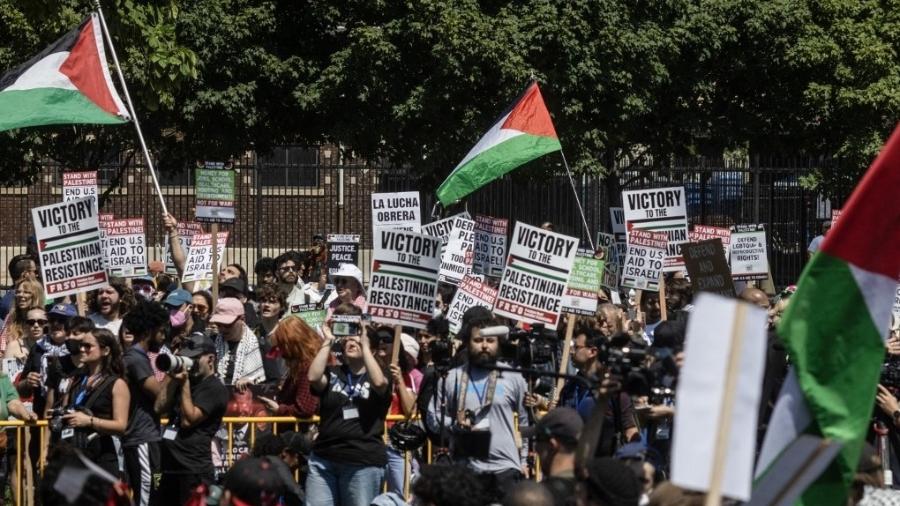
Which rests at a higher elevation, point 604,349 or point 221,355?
point 604,349

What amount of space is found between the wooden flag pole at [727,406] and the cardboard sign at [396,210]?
1263 cm

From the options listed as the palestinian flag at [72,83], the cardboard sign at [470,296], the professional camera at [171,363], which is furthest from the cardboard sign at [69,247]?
the professional camera at [171,363]

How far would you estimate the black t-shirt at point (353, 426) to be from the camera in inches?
376

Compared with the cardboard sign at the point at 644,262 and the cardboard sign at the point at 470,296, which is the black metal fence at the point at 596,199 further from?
the cardboard sign at the point at 470,296

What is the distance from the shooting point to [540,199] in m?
28.7

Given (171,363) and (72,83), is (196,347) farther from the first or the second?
(72,83)

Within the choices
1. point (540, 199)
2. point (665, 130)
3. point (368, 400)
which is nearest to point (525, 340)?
point (368, 400)

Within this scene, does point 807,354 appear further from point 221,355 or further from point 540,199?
point 540,199

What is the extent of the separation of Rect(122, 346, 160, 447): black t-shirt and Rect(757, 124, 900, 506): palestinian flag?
481cm

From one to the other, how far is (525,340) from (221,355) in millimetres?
3846

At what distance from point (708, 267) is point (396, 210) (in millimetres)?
4054

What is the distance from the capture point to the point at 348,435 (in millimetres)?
9570

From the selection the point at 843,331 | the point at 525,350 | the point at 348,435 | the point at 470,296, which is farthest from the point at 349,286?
the point at 843,331

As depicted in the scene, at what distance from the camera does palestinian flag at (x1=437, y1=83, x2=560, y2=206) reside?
16.3m
